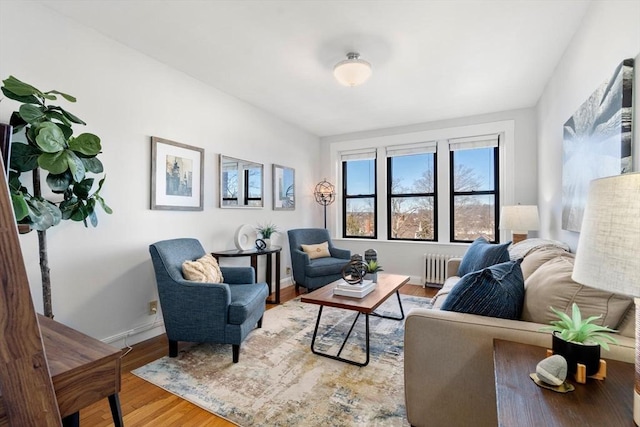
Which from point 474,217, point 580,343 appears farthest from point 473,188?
point 580,343

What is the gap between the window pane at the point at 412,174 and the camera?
4.73 m

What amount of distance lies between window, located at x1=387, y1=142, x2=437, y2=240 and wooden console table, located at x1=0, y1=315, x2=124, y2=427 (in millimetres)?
4442

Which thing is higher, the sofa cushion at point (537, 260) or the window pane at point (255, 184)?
the window pane at point (255, 184)

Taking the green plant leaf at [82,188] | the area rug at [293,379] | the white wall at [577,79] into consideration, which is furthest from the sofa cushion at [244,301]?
the white wall at [577,79]

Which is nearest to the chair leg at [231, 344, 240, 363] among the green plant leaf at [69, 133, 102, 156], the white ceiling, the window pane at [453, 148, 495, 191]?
the green plant leaf at [69, 133, 102, 156]

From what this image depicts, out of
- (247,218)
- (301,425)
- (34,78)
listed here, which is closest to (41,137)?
(34,78)

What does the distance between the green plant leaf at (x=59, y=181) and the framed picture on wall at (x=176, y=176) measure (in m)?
0.86

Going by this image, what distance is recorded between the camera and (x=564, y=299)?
1304 millimetres

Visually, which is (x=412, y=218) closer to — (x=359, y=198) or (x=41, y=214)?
(x=359, y=198)

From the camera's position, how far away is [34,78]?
6.60 feet

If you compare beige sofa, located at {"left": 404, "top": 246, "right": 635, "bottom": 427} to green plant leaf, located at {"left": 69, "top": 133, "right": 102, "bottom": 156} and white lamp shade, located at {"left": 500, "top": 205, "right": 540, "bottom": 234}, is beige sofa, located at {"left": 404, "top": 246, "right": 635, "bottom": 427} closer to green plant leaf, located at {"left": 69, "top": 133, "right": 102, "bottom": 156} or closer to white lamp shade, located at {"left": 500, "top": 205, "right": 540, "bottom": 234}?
white lamp shade, located at {"left": 500, "top": 205, "right": 540, "bottom": 234}

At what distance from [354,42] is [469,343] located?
2.27m

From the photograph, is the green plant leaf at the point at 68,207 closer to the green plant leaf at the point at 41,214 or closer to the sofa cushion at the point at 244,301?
the green plant leaf at the point at 41,214

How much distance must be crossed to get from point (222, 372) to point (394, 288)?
1512mm
